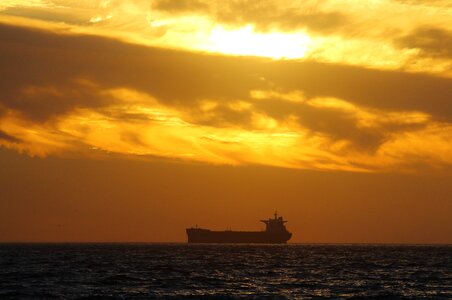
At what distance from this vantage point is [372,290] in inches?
2493

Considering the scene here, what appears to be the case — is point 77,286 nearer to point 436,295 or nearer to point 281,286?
point 281,286

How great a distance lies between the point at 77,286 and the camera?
2547 inches

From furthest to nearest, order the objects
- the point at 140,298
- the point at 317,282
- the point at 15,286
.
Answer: the point at 317,282
the point at 15,286
the point at 140,298

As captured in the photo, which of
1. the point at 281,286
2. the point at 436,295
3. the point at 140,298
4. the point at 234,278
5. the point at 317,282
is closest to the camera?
the point at 140,298

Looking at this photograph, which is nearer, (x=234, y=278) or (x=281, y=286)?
(x=281, y=286)

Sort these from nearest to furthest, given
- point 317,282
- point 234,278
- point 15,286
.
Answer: point 15,286, point 317,282, point 234,278

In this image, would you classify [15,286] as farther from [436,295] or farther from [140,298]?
[436,295]

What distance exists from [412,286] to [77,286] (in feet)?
102

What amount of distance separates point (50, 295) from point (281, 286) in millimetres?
21738

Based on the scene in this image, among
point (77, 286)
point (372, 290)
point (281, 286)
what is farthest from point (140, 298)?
point (372, 290)

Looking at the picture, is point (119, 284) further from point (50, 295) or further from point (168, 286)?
point (50, 295)

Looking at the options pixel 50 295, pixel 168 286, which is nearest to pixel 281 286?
pixel 168 286

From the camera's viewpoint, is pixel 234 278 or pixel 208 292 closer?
pixel 208 292

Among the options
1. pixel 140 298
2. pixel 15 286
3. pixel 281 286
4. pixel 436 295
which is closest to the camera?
pixel 140 298
